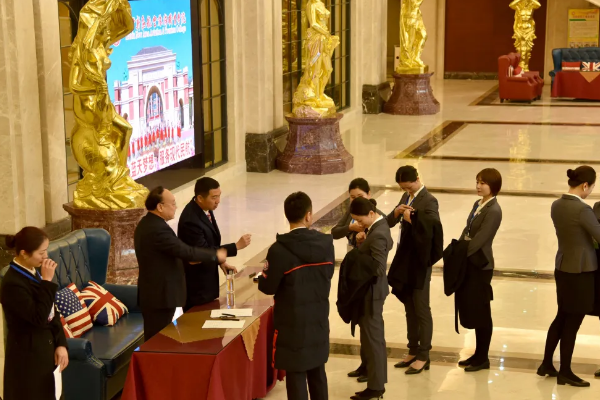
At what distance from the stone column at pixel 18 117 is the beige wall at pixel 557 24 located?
59.6ft

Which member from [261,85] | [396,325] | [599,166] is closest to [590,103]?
[599,166]

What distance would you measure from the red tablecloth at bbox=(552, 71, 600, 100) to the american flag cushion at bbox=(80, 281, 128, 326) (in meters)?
15.5

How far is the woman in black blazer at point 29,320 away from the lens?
4.32 m

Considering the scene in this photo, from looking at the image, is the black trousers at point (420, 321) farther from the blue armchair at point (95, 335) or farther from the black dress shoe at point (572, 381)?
the blue armchair at point (95, 335)

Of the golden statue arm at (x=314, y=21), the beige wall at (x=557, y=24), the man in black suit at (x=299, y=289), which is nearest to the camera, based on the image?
the man in black suit at (x=299, y=289)

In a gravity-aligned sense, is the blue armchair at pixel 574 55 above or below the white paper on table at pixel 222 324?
above

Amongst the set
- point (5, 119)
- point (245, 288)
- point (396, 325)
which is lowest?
point (396, 325)

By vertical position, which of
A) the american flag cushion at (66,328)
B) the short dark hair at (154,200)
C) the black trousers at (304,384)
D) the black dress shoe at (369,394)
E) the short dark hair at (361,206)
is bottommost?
the black dress shoe at (369,394)

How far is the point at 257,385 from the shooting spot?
210 inches

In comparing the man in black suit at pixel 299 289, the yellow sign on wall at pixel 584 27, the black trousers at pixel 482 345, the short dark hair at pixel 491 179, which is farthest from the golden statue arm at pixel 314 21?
the yellow sign on wall at pixel 584 27

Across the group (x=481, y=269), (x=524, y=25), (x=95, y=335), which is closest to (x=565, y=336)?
(x=481, y=269)

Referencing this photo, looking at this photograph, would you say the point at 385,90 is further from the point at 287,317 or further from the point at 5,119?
the point at 287,317

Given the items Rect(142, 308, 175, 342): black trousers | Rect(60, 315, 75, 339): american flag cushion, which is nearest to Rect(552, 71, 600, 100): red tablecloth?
Rect(142, 308, 175, 342): black trousers

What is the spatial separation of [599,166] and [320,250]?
8.76 m
